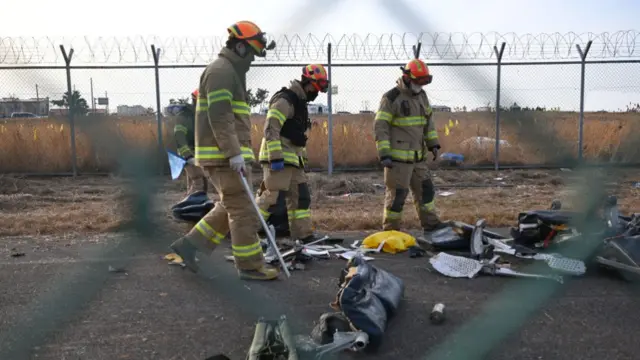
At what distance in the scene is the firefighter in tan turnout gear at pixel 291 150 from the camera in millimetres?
5559

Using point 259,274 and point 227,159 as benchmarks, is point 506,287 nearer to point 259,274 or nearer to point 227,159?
point 259,274

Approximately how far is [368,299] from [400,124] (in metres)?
3.24

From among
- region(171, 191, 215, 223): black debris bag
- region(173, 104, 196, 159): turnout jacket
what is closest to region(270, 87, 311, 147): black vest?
region(171, 191, 215, 223): black debris bag

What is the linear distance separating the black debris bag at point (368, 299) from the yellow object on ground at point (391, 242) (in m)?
1.68

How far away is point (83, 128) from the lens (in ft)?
4.55

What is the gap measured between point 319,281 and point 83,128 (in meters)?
3.45

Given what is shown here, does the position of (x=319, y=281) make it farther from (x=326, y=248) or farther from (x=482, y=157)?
(x=482, y=157)

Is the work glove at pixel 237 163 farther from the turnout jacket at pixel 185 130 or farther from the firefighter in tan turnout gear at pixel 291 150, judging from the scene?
the turnout jacket at pixel 185 130

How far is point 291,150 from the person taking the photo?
5883 mm

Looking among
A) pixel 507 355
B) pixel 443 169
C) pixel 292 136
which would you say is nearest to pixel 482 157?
pixel 443 169

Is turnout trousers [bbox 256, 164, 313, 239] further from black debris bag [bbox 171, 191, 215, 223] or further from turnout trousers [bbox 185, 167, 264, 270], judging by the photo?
turnout trousers [bbox 185, 167, 264, 270]

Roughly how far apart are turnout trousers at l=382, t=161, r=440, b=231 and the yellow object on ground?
573mm

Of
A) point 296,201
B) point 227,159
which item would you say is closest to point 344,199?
point 296,201

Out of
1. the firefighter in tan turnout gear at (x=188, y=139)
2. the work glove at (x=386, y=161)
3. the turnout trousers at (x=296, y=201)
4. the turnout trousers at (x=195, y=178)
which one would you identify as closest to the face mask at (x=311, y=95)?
the turnout trousers at (x=296, y=201)
